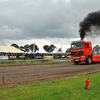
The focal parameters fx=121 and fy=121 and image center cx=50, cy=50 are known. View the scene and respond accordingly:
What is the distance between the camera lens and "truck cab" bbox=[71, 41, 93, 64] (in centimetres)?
1664

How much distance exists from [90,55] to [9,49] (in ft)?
89.9

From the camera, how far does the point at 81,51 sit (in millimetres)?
16641

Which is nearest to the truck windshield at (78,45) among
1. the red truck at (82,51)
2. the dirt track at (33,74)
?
the red truck at (82,51)

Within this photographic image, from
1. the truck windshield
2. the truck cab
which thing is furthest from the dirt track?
the truck windshield

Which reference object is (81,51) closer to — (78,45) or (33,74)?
(78,45)

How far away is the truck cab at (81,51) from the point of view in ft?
54.6

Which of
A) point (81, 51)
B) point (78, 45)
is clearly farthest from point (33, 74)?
point (78, 45)

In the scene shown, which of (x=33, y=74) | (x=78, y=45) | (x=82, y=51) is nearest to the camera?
(x=33, y=74)

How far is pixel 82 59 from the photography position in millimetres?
16844

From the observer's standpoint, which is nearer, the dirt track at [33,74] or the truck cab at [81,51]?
the dirt track at [33,74]

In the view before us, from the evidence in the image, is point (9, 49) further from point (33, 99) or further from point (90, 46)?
point (33, 99)

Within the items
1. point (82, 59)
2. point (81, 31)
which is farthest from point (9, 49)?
point (82, 59)

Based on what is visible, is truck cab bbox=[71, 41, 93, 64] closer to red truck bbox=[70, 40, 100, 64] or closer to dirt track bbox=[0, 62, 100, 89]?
red truck bbox=[70, 40, 100, 64]

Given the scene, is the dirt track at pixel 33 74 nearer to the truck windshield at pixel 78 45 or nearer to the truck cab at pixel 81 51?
the truck cab at pixel 81 51
